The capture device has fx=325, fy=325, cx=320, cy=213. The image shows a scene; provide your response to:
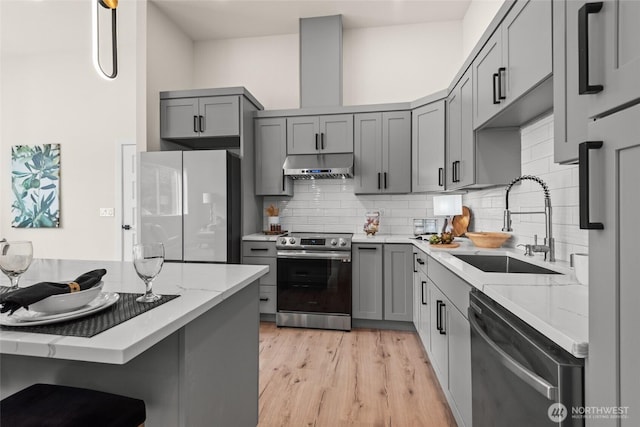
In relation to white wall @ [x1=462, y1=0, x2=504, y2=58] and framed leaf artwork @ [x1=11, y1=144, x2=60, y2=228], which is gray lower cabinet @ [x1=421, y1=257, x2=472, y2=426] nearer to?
white wall @ [x1=462, y1=0, x2=504, y2=58]

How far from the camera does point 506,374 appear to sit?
1.09 metres

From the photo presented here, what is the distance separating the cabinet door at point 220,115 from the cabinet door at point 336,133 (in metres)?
0.96

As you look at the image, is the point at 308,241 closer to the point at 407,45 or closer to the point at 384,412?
the point at 384,412

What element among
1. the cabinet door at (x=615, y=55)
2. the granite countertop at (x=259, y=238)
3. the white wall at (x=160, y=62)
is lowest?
the granite countertop at (x=259, y=238)

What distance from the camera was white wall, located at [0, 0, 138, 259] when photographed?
457 centimetres

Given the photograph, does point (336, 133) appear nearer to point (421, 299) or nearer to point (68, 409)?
point (421, 299)

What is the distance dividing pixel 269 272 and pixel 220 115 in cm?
181

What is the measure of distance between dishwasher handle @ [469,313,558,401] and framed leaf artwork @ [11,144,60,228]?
5.62m

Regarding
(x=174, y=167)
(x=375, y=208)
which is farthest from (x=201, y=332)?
(x=375, y=208)

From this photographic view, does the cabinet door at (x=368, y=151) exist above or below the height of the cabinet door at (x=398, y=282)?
above

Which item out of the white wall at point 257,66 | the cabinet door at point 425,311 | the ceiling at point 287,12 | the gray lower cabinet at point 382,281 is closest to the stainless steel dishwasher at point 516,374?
the cabinet door at point 425,311

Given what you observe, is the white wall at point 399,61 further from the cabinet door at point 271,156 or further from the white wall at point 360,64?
the cabinet door at point 271,156

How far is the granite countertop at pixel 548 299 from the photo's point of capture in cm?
81

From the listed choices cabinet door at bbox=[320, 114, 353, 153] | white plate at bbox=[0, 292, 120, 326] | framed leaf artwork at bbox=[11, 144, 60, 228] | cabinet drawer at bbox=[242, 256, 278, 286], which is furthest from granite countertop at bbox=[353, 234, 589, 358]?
framed leaf artwork at bbox=[11, 144, 60, 228]
